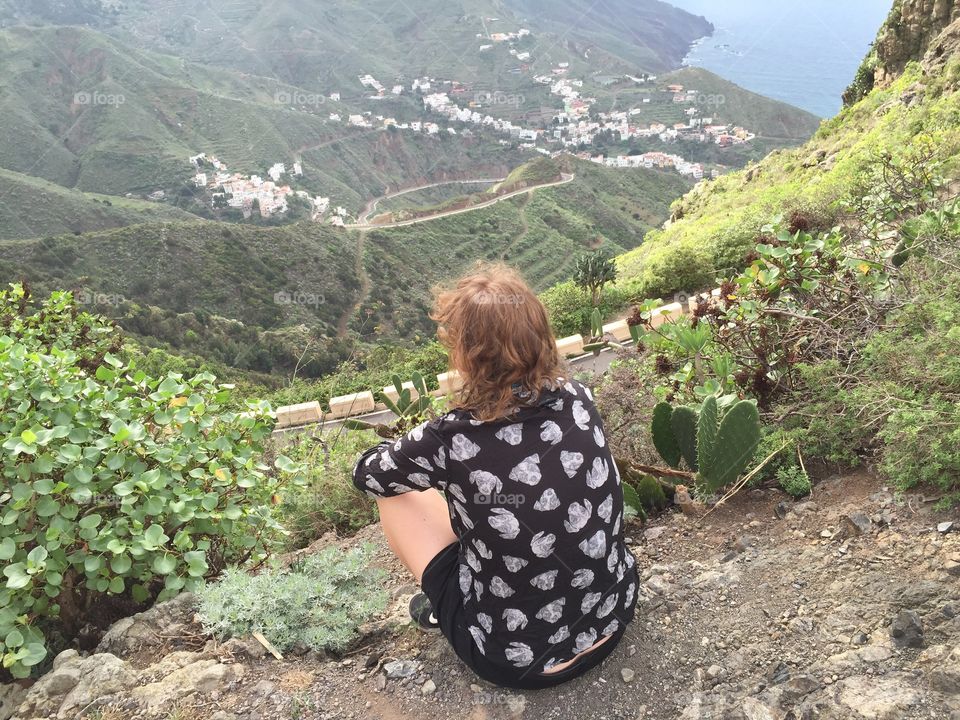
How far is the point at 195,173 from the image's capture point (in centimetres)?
6588

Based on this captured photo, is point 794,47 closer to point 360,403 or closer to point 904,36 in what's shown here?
point 904,36

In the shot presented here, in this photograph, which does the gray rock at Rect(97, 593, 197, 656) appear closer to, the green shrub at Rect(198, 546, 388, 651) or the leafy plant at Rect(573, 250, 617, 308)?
the green shrub at Rect(198, 546, 388, 651)

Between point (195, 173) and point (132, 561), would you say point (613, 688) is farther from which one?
point (195, 173)
